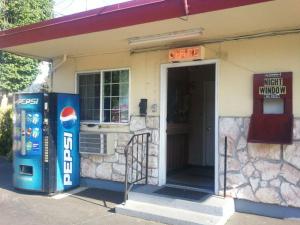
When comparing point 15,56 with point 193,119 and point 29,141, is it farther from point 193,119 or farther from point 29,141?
point 193,119

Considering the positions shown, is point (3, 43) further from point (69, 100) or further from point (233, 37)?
point (233, 37)

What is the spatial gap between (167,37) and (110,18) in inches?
39.5

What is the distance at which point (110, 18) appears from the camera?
559 cm

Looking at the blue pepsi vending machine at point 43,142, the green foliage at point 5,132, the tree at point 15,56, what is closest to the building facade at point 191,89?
the blue pepsi vending machine at point 43,142

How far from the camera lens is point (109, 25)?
5609 mm

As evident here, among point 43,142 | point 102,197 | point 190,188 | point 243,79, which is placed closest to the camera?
point 243,79

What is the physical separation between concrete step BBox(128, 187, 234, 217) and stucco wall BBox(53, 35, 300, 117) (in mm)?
1377

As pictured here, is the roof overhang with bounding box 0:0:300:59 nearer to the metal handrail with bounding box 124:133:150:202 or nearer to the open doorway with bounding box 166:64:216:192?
the metal handrail with bounding box 124:133:150:202

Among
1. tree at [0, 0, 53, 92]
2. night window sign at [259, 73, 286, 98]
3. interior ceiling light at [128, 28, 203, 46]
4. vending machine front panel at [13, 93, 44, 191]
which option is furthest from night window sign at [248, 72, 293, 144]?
tree at [0, 0, 53, 92]

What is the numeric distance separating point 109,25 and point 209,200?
3.06 metres

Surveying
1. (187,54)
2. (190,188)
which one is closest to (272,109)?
(187,54)

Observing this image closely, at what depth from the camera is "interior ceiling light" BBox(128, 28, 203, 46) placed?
5758mm

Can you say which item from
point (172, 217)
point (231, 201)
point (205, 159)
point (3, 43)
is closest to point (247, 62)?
point (231, 201)

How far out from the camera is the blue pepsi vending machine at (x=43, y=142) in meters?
7.07
